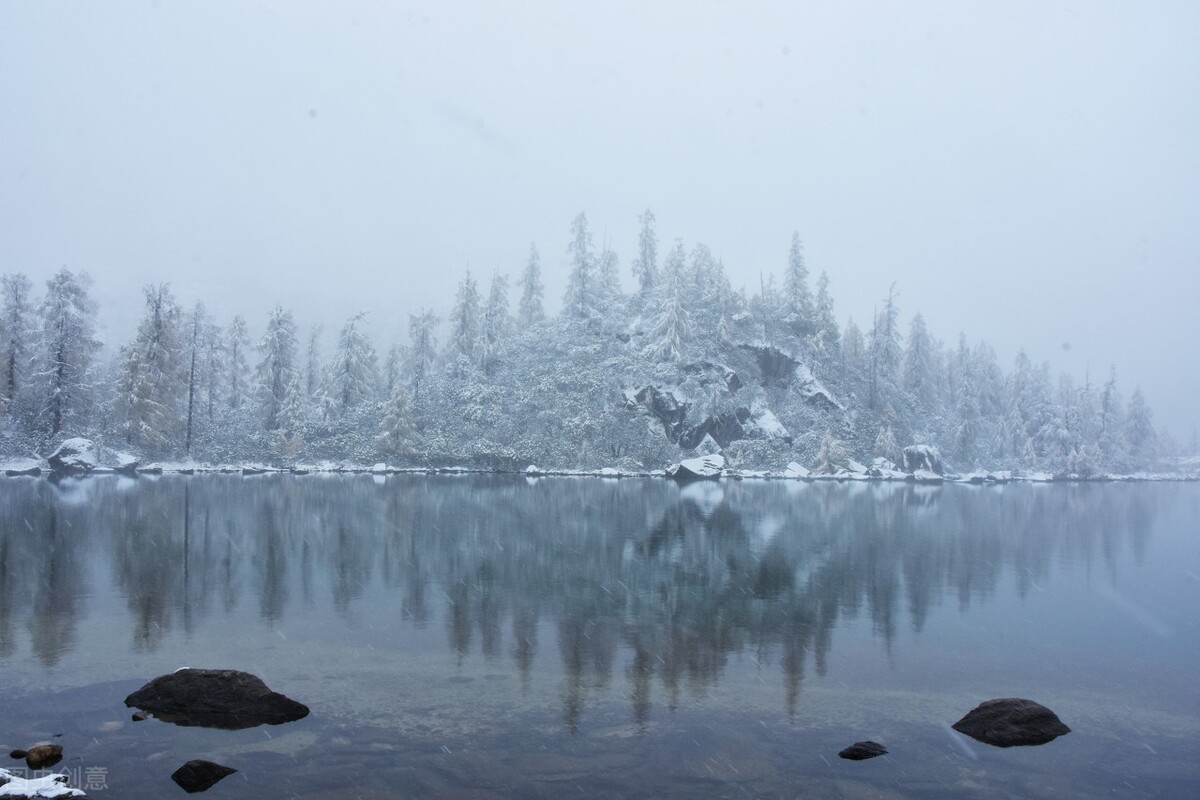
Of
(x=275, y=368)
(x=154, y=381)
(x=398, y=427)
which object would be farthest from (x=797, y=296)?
(x=154, y=381)

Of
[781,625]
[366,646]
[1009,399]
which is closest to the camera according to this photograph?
[366,646]

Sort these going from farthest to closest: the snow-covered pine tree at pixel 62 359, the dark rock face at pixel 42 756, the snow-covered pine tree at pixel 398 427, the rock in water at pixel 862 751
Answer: the snow-covered pine tree at pixel 398 427
the snow-covered pine tree at pixel 62 359
the rock in water at pixel 862 751
the dark rock face at pixel 42 756

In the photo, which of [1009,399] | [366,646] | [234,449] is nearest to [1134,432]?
[1009,399]

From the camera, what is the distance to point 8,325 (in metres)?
66.2

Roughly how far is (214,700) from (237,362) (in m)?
92.2

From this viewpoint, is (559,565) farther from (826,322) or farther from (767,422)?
(826,322)

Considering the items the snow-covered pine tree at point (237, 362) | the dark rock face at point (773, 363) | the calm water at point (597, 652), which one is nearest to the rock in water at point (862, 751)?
the calm water at point (597, 652)

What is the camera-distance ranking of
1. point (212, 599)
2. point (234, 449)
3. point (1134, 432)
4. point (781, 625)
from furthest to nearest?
point (1134, 432)
point (234, 449)
point (212, 599)
point (781, 625)

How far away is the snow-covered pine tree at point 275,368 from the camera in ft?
279

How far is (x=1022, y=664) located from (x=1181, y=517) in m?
47.8

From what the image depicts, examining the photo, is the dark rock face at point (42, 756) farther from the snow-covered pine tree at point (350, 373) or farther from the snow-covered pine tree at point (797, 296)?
the snow-covered pine tree at point (797, 296)

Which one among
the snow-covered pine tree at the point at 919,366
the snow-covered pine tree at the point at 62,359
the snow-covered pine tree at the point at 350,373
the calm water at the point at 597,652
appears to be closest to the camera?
the calm water at the point at 597,652

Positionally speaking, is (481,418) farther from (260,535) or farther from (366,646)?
(366,646)

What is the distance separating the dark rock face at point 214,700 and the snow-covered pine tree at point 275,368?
3006 inches
